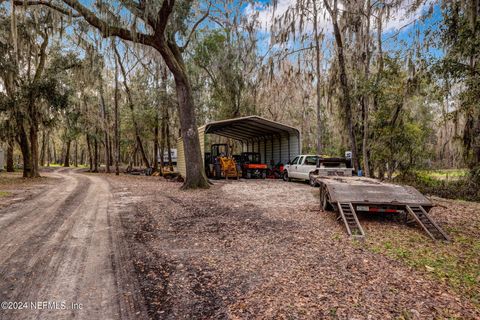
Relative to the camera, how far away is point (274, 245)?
503 cm

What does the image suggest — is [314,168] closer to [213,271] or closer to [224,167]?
[224,167]

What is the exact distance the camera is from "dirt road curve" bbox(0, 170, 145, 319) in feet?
9.64

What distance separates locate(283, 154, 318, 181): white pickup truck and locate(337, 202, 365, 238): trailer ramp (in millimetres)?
9113

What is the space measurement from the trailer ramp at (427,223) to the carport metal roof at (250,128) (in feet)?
41.5

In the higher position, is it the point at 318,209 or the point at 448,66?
the point at 448,66

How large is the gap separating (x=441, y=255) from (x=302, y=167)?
11786 millimetres

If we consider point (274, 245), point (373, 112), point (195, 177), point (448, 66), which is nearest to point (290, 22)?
point (373, 112)

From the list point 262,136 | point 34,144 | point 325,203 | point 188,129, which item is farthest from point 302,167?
point 34,144

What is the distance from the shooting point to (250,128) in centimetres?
2261

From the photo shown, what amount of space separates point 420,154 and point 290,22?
392 inches

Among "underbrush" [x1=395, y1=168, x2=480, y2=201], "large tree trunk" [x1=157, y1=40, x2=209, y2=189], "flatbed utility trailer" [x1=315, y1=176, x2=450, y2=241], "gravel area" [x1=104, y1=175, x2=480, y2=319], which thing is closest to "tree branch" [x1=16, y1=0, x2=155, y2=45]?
"large tree trunk" [x1=157, y1=40, x2=209, y2=189]

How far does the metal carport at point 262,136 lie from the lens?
19.0 m

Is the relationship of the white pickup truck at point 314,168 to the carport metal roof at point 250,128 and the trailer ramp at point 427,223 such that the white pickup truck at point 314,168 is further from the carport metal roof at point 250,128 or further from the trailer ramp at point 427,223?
Answer: the trailer ramp at point 427,223

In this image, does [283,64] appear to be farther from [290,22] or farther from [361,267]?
[361,267]
